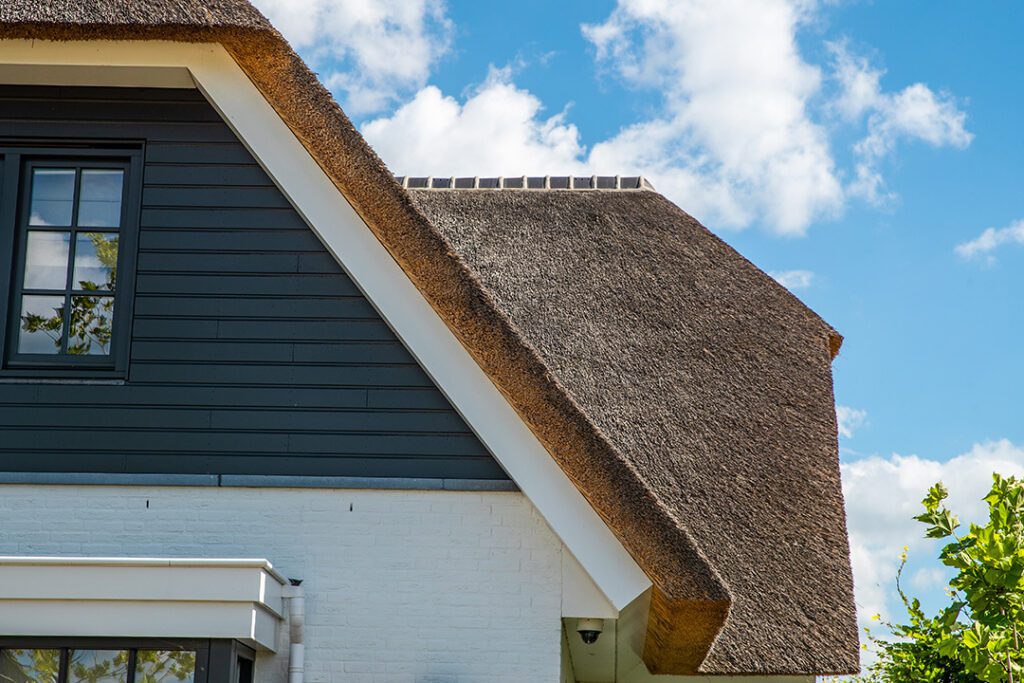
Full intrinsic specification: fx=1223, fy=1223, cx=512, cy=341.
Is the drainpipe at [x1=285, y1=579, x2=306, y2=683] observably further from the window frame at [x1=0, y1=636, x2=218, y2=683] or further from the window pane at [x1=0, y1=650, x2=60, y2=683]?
the window pane at [x1=0, y1=650, x2=60, y2=683]

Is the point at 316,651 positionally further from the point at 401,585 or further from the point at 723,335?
the point at 723,335

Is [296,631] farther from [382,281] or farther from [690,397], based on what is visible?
[690,397]

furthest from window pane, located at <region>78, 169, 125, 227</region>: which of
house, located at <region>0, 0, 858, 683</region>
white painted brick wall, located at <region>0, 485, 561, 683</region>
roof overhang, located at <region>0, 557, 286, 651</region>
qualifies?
roof overhang, located at <region>0, 557, 286, 651</region>

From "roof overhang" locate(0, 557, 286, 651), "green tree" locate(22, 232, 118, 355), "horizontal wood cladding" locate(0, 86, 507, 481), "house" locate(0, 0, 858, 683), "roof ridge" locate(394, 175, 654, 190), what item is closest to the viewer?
"roof overhang" locate(0, 557, 286, 651)

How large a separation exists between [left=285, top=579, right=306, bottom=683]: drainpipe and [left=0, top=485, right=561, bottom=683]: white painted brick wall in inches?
2.4

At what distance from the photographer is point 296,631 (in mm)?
5547

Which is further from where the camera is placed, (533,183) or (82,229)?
(533,183)

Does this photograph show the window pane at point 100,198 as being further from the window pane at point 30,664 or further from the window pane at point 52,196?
the window pane at point 30,664

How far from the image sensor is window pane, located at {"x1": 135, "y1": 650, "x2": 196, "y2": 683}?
5.16 metres

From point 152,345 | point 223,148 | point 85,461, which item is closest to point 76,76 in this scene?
point 223,148

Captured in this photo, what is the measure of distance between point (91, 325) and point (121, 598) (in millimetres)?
1607

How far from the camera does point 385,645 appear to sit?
5.63 metres

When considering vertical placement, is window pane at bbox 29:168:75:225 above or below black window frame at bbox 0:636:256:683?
above

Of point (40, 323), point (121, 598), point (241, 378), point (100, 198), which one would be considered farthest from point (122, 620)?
point (100, 198)
